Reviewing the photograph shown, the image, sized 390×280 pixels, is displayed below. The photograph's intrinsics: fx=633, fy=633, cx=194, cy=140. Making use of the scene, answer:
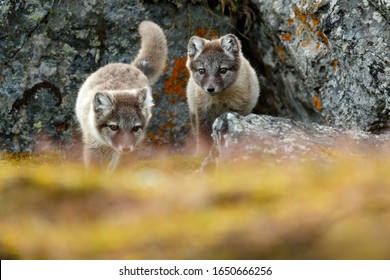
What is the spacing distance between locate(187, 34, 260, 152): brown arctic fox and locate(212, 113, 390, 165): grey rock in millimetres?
2726

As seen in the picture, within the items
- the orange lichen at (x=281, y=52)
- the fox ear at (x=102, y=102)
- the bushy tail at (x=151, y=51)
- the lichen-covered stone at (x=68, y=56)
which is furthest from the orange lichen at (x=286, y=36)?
the fox ear at (x=102, y=102)

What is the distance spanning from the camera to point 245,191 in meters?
3.38

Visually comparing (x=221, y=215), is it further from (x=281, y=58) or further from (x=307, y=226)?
(x=281, y=58)

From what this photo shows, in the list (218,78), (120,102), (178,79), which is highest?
(218,78)

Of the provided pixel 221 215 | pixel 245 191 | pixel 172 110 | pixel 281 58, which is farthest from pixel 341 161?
pixel 172 110

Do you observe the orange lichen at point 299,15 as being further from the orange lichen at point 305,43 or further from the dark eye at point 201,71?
the dark eye at point 201,71

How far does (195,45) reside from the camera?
350 inches

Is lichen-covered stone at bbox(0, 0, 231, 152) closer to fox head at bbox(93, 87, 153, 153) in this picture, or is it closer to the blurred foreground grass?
fox head at bbox(93, 87, 153, 153)

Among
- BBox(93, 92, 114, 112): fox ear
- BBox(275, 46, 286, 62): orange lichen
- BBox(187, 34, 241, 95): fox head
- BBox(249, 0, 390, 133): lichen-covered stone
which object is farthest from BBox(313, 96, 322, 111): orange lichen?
BBox(93, 92, 114, 112): fox ear

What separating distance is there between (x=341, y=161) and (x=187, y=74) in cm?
525

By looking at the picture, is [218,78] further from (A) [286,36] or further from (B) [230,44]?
(A) [286,36]

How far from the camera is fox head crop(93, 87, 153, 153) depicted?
24.7 ft

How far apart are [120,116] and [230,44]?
2048mm

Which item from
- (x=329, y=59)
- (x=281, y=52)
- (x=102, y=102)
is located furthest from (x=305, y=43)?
(x=102, y=102)
